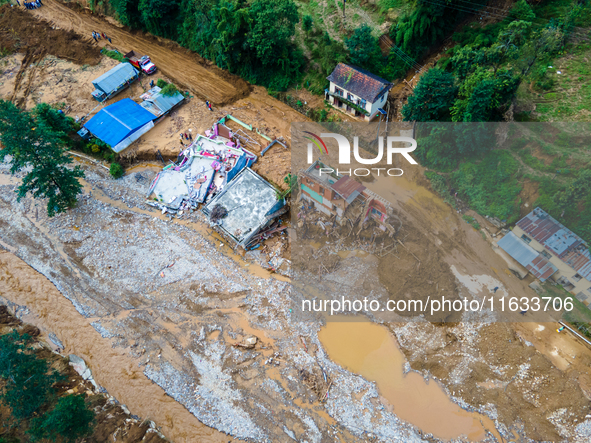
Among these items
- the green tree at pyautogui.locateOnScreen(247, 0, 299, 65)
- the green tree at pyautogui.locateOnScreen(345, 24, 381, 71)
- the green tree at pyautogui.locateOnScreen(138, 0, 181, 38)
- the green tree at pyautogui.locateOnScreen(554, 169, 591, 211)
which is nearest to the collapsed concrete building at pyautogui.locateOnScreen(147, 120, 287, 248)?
the green tree at pyautogui.locateOnScreen(247, 0, 299, 65)

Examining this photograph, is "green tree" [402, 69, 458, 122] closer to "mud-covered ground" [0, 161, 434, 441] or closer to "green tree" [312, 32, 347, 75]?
"green tree" [312, 32, 347, 75]

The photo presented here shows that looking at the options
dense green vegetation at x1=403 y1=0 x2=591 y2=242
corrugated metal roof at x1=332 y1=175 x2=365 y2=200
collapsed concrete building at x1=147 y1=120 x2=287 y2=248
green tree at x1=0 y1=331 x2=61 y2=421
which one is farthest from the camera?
collapsed concrete building at x1=147 y1=120 x2=287 y2=248

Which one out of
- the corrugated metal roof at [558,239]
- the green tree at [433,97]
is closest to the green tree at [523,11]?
the green tree at [433,97]

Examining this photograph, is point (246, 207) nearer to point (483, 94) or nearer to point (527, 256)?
point (483, 94)

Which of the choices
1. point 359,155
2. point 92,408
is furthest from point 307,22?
point 92,408

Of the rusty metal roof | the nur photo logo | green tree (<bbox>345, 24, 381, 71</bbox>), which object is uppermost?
green tree (<bbox>345, 24, 381, 71</bbox>)

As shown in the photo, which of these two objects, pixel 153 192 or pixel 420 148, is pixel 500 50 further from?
pixel 153 192

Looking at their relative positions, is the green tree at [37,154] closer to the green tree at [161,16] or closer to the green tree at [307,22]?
the green tree at [161,16]

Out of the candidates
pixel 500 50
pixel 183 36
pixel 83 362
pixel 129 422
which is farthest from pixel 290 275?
pixel 183 36
